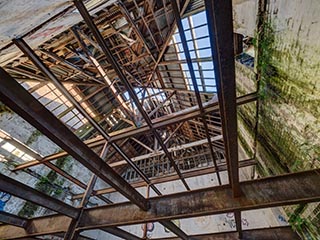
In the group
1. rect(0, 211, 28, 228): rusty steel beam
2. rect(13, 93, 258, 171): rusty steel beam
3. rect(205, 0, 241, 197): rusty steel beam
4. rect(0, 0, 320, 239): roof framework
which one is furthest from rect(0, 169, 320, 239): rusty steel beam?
rect(13, 93, 258, 171): rusty steel beam

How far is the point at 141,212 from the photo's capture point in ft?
9.28

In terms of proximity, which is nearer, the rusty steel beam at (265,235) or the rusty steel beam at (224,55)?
the rusty steel beam at (224,55)

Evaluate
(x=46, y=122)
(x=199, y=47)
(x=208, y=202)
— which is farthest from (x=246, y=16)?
(x=199, y=47)

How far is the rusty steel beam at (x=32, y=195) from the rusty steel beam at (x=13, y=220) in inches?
45.7

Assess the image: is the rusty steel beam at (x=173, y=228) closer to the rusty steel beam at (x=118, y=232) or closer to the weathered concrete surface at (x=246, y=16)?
the rusty steel beam at (x=118, y=232)

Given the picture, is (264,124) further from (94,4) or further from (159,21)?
(159,21)

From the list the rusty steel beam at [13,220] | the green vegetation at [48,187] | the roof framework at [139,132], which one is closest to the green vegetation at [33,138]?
the roof framework at [139,132]

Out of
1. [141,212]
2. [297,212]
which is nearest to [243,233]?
[297,212]

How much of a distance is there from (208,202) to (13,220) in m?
3.83

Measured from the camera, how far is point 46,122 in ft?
5.25

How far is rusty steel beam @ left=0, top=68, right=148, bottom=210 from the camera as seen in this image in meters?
1.33

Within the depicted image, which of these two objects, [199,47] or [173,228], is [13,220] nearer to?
[173,228]

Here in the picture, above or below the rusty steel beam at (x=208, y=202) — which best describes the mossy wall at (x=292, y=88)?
above

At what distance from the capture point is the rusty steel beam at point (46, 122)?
1327mm
